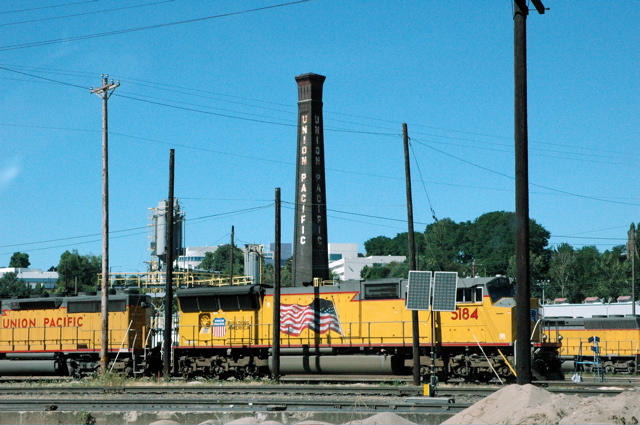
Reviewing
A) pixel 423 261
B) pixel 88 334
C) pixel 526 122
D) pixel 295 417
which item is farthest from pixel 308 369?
pixel 423 261

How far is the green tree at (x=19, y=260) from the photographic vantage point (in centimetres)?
19488

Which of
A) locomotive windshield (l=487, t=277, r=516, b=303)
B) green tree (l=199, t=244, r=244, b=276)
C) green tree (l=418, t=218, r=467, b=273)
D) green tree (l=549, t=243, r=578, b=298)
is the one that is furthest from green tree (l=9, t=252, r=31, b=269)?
locomotive windshield (l=487, t=277, r=516, b=303)

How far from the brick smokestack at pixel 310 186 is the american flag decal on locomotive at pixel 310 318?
2508cm

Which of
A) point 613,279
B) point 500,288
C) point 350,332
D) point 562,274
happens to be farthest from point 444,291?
point 562,274

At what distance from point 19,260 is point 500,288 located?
18981cm

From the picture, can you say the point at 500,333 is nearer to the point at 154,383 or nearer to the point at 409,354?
the point at 409,354

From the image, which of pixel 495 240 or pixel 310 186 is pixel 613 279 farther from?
pixel 310 186

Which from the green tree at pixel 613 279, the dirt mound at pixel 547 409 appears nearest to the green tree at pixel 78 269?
the green tree at pixel 613 279

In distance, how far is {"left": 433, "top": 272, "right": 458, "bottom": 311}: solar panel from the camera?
19.1m

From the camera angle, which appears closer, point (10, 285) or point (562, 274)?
point (562, 274)

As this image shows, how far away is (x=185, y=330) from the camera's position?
3319cm

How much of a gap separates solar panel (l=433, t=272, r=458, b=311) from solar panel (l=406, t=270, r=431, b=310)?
8.5 inches

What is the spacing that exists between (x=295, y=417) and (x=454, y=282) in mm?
5788

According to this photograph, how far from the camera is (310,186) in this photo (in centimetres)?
5719
